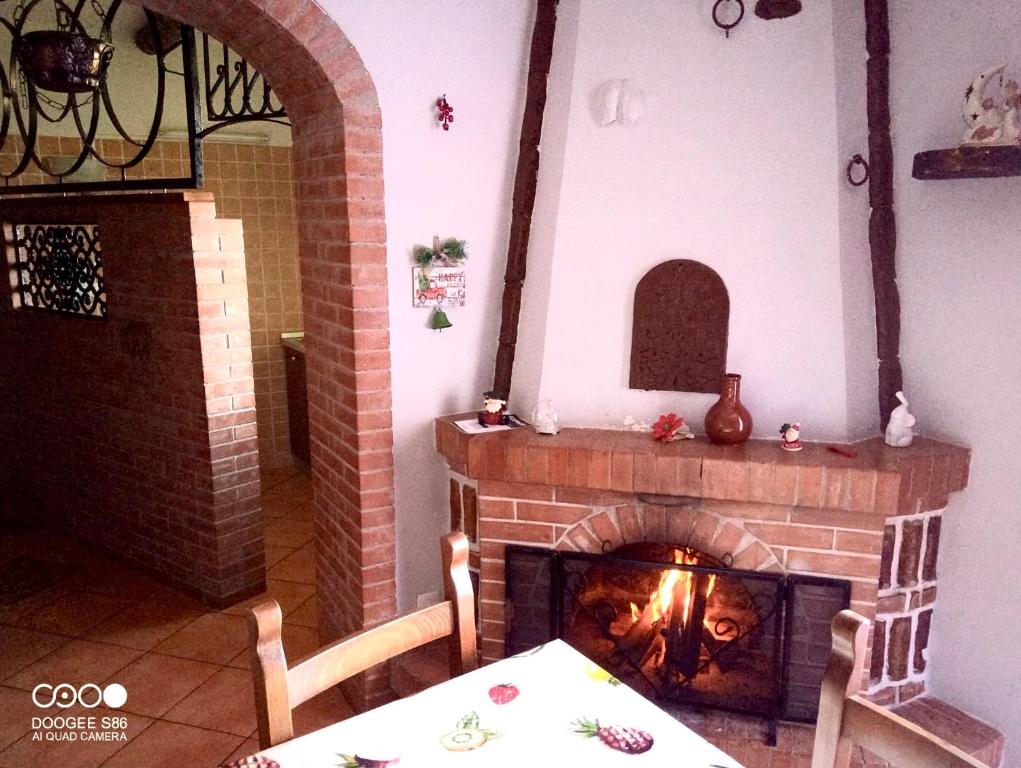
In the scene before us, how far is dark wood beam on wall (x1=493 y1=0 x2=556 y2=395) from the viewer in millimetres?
2598

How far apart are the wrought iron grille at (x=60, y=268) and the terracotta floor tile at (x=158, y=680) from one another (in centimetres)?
169

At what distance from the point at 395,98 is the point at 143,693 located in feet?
7.83

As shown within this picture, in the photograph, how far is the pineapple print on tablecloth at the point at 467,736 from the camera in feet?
4.25

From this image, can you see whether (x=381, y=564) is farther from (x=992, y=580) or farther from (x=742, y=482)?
(x=992, y=580)

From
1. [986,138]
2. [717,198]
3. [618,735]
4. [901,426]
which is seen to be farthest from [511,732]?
[986,138]

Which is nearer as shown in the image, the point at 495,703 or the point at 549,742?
the point at 549,742

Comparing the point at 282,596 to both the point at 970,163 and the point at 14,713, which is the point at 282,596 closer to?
the point at 14,713

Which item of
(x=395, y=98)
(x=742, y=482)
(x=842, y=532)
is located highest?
(x=395, y=98)

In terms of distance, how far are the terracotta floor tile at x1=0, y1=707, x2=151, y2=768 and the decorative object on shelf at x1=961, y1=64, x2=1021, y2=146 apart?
10.5ft

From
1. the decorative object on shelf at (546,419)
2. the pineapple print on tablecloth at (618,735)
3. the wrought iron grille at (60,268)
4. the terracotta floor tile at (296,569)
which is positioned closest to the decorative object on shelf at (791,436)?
the decorative object on shelf at (546,419)

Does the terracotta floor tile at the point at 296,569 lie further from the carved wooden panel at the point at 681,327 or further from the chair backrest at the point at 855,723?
the chair backrest at the point at 855,723

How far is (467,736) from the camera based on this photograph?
4.34 ft

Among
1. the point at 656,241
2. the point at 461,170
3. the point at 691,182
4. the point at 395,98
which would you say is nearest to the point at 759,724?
the point at 656,241

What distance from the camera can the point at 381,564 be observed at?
2.73 m
